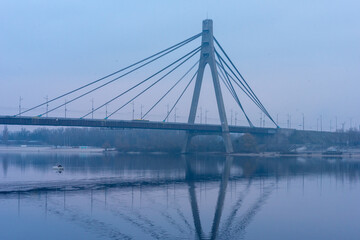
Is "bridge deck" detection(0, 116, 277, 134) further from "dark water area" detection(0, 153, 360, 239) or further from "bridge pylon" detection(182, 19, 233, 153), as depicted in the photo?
"dark water area" detection(0, 153, 360, 239)

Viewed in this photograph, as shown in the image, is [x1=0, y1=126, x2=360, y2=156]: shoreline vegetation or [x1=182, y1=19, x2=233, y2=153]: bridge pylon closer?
[x1=182, y1=19, x2=233, y2=153]: bridge pylon

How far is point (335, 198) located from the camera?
20000mm

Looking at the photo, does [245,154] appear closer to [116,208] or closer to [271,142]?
[271,142]

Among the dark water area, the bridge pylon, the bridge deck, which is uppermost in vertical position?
the bridge pylon

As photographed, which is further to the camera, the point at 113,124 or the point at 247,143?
the point at 247,143

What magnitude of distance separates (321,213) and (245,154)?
44.9 meters

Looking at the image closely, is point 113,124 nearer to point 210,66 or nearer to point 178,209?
point 210,66

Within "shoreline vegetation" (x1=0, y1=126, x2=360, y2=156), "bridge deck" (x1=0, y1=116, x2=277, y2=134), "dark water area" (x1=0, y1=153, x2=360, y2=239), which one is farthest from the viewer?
"shoreline vegetation" (x1=0, y1=126, x2=360, y2=156)

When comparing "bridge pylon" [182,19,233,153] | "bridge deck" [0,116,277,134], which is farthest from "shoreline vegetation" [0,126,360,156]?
"bridge pylon" [182,19,233,153]

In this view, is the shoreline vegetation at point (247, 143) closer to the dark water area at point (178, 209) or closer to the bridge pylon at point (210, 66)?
the bridge pylon at point (210, 66)

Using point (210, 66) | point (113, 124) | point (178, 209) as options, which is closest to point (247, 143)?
point (210, 66)

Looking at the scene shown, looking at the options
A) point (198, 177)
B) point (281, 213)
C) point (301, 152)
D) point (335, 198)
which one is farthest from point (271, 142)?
point (281, 213)

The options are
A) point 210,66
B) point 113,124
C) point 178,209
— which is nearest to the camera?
point 178,209

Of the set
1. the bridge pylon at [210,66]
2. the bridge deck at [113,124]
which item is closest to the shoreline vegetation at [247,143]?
the bridge deck at [113,124]
